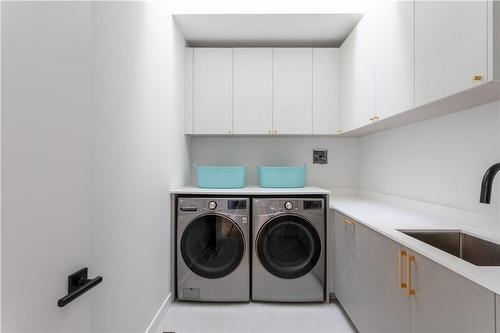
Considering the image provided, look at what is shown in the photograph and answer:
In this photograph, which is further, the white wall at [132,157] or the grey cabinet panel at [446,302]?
the white wall at [132,157]

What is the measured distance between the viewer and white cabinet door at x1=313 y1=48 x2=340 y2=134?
257 centimetres

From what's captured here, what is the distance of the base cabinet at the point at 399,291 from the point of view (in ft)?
2.74

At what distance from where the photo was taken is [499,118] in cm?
134

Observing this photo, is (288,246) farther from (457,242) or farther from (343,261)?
(457,242)

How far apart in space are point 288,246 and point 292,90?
57.6 inches

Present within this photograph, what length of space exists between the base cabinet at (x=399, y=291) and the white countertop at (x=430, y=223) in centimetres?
3

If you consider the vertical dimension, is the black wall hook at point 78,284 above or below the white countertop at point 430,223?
below

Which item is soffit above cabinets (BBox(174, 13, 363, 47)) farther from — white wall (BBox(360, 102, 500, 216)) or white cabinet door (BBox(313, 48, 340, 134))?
white wall (BBox(360, 102, 500, 216))

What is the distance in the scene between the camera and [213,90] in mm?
2576

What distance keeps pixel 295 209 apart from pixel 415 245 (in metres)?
1.13

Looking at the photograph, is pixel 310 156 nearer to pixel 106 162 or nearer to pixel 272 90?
pixel 272 90

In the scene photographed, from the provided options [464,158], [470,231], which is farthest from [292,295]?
[464,158]

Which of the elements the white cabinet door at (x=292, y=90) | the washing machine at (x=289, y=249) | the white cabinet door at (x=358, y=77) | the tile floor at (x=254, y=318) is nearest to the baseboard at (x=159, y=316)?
the tile floor at (x=254, y=318)

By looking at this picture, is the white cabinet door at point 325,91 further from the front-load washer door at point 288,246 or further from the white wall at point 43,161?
the white wall at point 43,161
